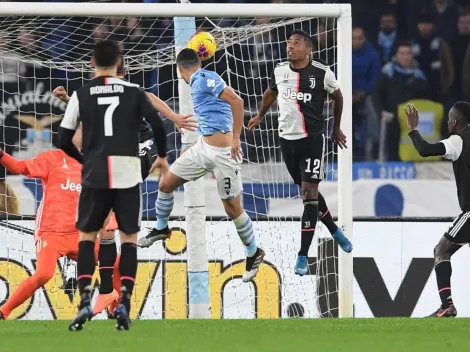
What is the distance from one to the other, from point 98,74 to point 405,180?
8.01 meters

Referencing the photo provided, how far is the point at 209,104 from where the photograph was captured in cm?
1058

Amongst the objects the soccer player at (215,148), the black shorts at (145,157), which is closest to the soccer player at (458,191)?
the soccer player at (215,148)

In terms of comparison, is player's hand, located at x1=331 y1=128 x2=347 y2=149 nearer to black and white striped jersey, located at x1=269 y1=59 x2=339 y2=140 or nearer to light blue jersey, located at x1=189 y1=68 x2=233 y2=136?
black and white striped jersey, located at x1=269 y1=59 x2=339 y2=140

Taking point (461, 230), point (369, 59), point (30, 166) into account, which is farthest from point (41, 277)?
point (369, 59)

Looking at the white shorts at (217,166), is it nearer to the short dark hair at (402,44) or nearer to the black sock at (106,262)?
the black sock at (106,262)

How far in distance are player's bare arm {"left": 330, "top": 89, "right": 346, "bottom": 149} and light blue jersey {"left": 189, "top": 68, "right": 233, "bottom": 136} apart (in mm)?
970

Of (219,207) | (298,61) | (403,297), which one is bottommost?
(403,297)

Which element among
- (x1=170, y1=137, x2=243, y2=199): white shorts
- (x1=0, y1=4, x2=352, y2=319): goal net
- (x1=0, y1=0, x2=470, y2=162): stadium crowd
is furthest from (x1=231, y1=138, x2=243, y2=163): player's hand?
(x1=0, y1=0, x2=470, y2=162): stadium crowd

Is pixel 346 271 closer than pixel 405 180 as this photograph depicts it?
Yes

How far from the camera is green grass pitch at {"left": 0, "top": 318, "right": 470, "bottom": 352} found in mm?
7004

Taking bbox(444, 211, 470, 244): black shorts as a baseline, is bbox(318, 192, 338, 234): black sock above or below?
above

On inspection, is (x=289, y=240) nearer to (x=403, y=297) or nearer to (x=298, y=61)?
(x=403, y=297)

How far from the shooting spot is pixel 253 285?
1238 cm

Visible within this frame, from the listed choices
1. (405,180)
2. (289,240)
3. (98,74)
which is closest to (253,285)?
(289,240)
